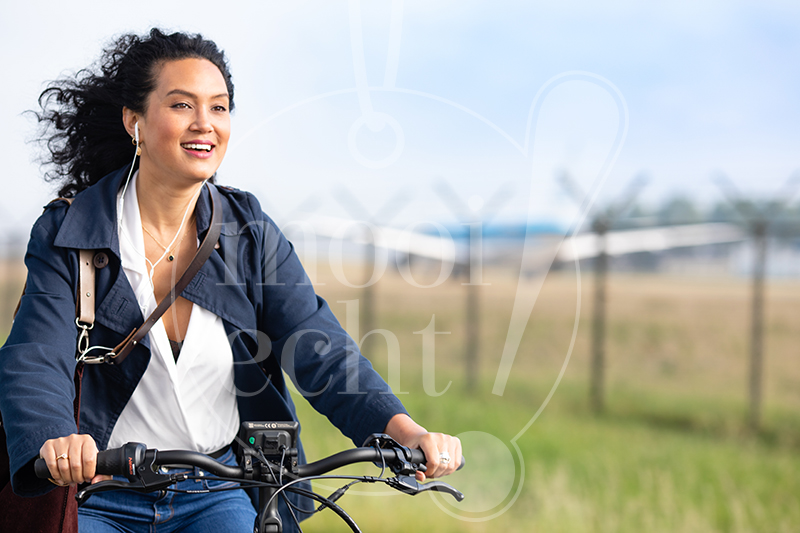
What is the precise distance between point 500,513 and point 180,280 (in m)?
3.71

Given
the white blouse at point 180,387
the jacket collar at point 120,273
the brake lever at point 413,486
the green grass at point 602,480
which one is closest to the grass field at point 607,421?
the green grass at point 602,480

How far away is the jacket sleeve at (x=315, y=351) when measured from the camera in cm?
227

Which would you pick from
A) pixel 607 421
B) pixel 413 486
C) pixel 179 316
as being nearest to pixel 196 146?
pixel 179 316

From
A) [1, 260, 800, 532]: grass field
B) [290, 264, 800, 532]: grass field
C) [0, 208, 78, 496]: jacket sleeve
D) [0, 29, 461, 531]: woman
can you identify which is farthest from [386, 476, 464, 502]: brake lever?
[290, 264, 800, 532]: grass field

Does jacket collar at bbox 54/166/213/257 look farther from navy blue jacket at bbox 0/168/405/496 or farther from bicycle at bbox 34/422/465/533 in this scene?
bicycle at bbox 34/422/465/533

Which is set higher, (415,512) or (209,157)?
(209,157)

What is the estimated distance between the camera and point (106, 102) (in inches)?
109

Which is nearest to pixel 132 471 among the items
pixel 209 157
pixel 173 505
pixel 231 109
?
pixel 173 505

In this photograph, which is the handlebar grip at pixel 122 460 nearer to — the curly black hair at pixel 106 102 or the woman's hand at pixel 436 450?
the woman's hand at pixel 436 450

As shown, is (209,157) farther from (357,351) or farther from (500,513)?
(500,513)

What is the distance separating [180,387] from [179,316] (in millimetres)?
243

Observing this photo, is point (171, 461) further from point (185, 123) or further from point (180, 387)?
point (185, 123)

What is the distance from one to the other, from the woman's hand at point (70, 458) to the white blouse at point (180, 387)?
21.3 inches

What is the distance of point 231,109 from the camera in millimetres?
2777
